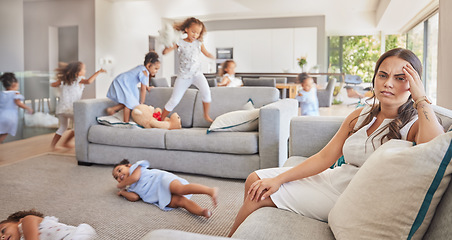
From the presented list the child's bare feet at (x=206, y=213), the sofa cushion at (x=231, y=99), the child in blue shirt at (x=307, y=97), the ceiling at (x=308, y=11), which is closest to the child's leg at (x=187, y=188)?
the child's bare feet at (x=206, y=213)

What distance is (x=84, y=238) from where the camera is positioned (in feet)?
5.90

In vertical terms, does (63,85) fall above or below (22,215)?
above

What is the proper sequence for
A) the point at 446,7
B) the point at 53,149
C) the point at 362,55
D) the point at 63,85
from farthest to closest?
the point at 362,55
the point at 63,85
the point at 53,149
the point at 446,7

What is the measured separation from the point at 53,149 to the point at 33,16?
173 centimetres

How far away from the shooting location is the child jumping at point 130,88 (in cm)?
374

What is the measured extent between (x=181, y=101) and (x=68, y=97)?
1.59 meters

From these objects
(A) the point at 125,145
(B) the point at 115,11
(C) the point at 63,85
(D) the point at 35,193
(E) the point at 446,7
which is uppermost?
(B) the point at 115,11

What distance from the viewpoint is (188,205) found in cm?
229

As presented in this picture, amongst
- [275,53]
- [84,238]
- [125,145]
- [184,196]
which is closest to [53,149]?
[125,145]

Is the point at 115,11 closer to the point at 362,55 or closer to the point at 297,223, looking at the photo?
the point at 297,223

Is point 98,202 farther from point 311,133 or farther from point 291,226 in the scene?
point 291,226

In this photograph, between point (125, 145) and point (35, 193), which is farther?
point (125, 145)

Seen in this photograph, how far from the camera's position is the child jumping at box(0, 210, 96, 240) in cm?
167

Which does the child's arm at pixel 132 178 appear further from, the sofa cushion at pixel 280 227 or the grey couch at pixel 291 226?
the sofa cushion at pixel 280 227
